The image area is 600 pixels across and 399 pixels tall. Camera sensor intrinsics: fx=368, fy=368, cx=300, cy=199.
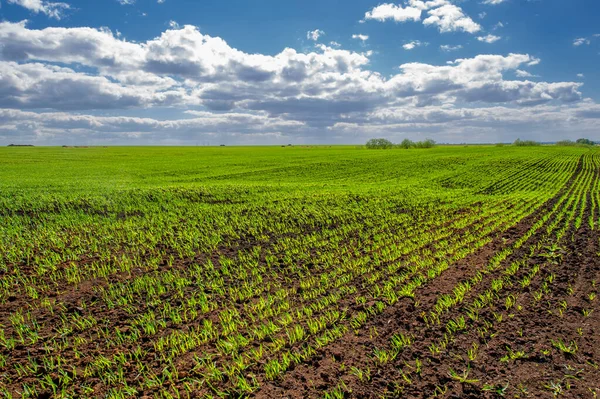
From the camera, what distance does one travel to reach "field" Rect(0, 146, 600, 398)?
16.8ft

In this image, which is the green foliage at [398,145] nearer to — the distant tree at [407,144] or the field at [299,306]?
the distant tree at [407,144]

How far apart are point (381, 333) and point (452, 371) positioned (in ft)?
4.25

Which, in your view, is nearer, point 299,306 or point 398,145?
point 299,306

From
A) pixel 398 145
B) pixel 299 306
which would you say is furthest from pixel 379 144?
pixel 299 306

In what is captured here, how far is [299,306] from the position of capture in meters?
7.37

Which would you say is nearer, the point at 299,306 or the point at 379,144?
the point at 299,306

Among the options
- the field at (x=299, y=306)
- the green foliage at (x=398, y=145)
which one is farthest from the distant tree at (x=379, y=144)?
the field at (x=299, y=306)

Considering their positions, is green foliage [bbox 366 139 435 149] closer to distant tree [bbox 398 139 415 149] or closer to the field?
distant tree [bbox 398 139 415 149]

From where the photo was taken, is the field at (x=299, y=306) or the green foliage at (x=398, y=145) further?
the green foliage at (x=398, y=145)

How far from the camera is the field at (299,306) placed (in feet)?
16.8

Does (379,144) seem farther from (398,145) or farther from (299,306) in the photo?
(299,306)

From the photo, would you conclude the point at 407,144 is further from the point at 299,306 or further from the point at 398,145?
the point at 299,306

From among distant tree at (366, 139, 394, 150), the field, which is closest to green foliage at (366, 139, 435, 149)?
distant tree at (366, 139, 394, 150)

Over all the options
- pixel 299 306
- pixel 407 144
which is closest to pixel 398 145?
pixel 407 144
